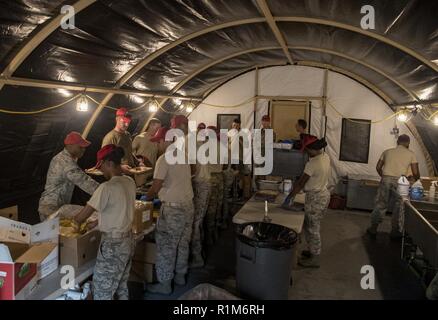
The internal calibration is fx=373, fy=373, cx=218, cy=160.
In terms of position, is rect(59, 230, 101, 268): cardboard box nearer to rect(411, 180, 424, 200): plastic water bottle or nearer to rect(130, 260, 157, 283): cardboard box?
rect(130, 260, 157, 283): cardboard box

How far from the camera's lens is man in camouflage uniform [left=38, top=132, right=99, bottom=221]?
12.8ft

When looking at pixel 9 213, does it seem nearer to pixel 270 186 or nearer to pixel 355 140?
pixel 270 186

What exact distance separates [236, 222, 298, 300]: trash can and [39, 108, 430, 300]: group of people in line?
3.45ft

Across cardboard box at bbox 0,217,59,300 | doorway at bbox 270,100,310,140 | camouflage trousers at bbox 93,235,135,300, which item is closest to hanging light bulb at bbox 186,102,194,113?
doorway at bbox 270,100,310,140

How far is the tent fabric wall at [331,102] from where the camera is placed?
8656mm

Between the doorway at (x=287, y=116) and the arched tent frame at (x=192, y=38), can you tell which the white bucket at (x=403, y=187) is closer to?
the arched tent frame at (x=192, y=38)

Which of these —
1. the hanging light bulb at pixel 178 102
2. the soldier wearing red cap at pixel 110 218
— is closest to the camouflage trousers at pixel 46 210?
the soldier wearing red cap at pixel 110 218

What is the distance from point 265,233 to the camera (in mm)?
3949

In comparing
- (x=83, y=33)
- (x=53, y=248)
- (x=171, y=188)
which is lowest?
(x=53, y=248)

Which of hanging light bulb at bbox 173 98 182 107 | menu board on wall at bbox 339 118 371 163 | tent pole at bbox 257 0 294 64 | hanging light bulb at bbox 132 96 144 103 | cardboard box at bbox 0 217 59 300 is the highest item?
tent pole at bbox 257 0 294 64
